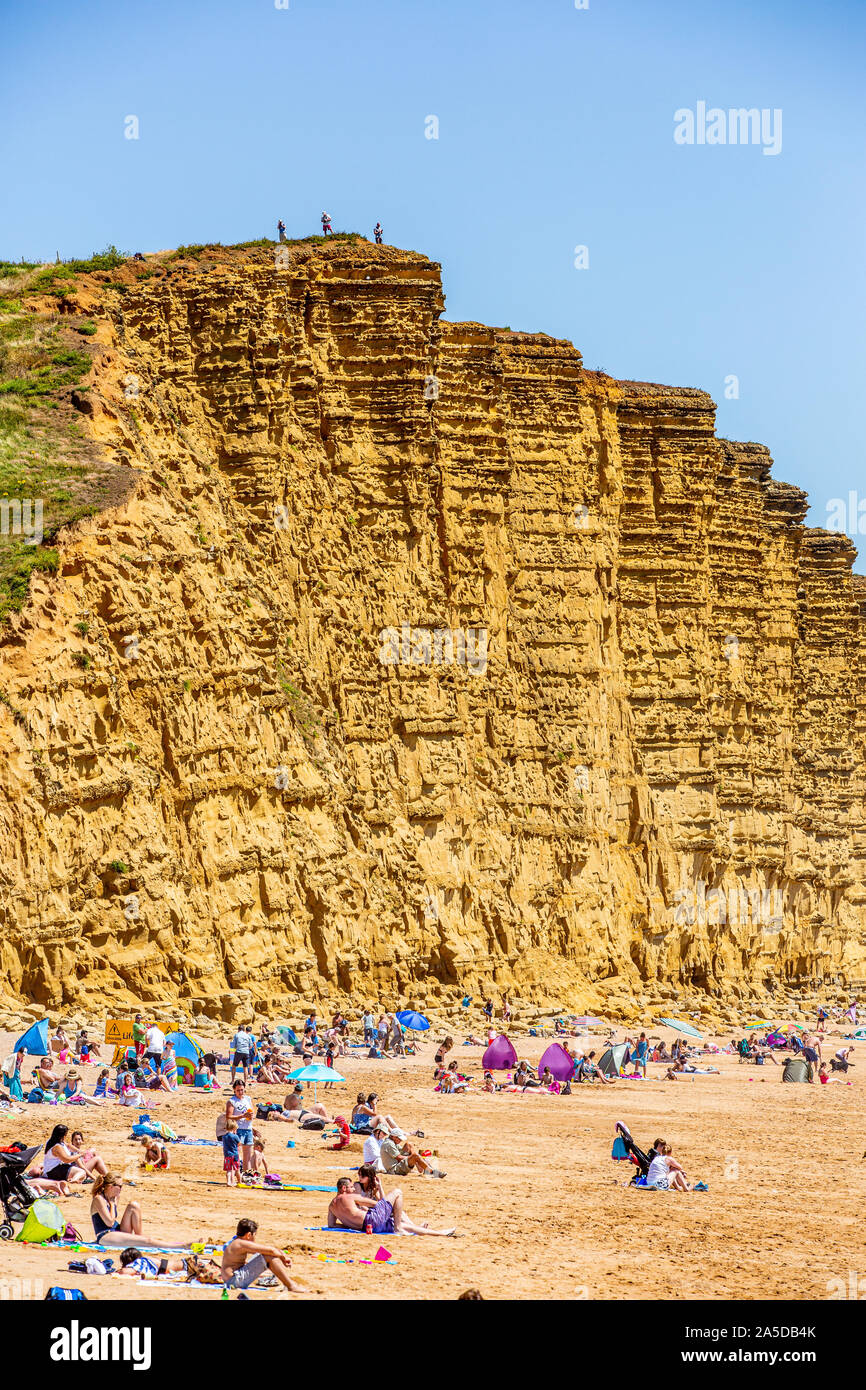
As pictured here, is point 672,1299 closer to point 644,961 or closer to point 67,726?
point 67,726

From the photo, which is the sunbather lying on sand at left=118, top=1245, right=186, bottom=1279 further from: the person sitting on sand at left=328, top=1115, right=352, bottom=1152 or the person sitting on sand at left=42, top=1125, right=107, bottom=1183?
the person sitting on sand at left=328, top=1115, right=352, bottom=1152

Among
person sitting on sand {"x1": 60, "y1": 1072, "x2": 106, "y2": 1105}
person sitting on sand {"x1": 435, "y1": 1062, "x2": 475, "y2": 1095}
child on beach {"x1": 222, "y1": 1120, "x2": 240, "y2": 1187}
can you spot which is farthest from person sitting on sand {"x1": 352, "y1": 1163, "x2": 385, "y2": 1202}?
person sitting on sand {"x1": 435, "y1": 1062, "x2": 475, "y2": 1095}

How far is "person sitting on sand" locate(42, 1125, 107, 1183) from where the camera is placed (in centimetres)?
1495

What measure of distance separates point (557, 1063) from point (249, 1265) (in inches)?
680

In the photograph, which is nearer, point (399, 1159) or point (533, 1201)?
point (533, 1201)

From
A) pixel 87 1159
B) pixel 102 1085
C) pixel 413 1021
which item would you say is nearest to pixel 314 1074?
pixel 102 1085

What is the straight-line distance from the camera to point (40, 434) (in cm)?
3384

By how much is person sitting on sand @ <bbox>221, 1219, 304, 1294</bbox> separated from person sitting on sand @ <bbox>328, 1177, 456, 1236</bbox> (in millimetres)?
2837

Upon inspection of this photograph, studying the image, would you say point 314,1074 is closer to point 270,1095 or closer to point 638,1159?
point 270,1095

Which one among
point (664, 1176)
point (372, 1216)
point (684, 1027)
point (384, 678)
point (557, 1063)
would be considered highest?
point (384, 678)

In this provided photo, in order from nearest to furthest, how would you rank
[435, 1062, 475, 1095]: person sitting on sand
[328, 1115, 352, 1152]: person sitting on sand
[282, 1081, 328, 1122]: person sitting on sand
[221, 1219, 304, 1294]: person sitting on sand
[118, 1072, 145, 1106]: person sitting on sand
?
[221, 1219, 304, 1294]: person sitting on sand
[328, 1115, 352, 1152]: person sitting on sand
[118, 1072, 145, 1106]: person sitting on sand
[282, 1081, 328, 1122]: person sitting on sand
[435, 1062, 475, 1095]: person sitting on sand

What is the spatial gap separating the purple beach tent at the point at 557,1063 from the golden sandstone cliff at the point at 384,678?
5827 mm

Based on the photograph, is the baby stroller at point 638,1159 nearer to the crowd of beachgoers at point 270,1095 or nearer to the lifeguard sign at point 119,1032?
the crowd of beachgoers at point 270,1095
